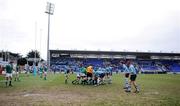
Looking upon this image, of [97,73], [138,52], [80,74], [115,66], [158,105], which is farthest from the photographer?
[138,52]

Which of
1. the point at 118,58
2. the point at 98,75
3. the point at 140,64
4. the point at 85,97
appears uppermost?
the point at 118,58

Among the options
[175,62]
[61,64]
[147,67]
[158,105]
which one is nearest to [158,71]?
[147,67]

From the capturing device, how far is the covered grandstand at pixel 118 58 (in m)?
98.7

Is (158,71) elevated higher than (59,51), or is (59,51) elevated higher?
(59,51)

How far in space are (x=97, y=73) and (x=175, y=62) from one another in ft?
276

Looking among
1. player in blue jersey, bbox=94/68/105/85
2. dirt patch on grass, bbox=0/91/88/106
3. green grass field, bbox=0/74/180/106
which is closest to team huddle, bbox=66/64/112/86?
player in blue jersey, bbox=94/68/105/85

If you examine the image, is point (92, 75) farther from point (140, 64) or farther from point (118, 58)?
point (118, 58)

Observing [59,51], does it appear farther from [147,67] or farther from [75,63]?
[147,67]

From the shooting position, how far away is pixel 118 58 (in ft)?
342

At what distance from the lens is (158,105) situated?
1346cm

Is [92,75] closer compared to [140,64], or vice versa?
[92,75]

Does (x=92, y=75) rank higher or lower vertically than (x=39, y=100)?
higher

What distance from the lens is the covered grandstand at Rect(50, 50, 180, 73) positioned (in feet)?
324

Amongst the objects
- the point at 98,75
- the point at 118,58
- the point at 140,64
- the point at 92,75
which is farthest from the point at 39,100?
the point at 118,58
